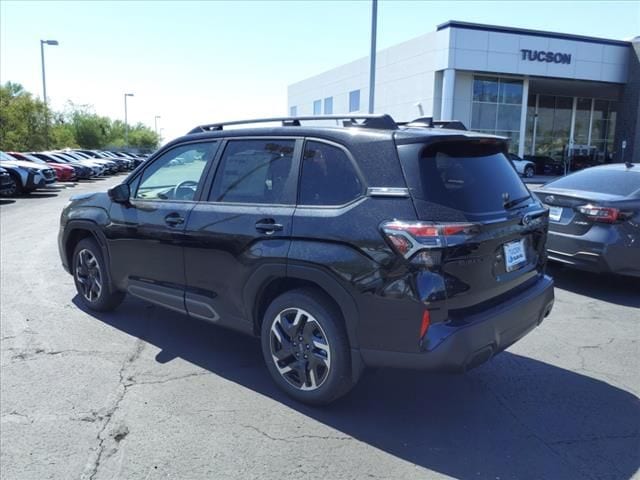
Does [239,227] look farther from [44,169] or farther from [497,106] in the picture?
[497,106]

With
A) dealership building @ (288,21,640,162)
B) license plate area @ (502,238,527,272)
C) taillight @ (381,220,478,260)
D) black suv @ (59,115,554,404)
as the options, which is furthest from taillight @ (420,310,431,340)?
dealership building @ (288,21,640,162)

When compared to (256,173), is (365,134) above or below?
above

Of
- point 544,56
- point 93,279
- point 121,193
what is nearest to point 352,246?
point 121,193

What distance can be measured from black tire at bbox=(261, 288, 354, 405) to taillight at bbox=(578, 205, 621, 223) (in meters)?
4.12

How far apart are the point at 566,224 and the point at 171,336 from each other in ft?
15.1

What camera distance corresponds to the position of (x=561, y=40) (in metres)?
34.9

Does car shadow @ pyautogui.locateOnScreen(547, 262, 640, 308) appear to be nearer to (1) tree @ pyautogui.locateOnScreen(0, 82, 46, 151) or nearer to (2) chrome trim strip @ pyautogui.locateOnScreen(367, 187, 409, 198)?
(2) chrome trim strip @ pyautogui.locateOnScreen(367, 187, 409, 198)

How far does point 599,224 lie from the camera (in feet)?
20.2

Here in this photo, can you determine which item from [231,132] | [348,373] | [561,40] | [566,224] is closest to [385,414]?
[348,373]

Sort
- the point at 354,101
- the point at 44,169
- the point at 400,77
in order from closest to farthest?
1. the point at 44,169
2. the point at 400,77
3. the point at 354,101

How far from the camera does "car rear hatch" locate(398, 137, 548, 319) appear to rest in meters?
3.02

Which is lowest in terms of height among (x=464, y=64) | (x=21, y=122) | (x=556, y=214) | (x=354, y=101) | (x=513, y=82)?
(x=556, y=214)

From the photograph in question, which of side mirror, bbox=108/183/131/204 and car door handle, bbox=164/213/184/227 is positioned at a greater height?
side mirror, bbox=108/183/131/204

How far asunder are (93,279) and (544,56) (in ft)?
117
